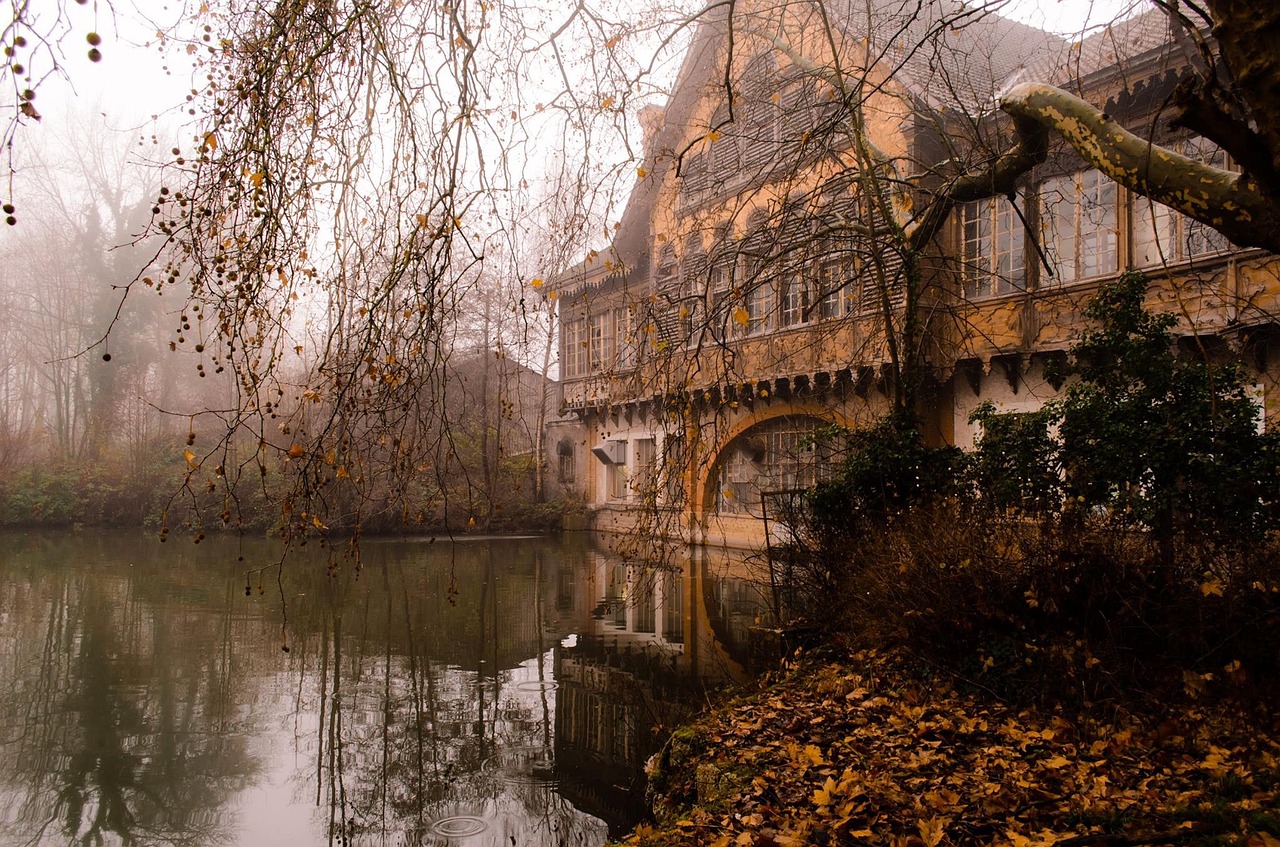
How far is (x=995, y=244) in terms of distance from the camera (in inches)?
513

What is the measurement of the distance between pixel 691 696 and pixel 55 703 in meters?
5.96

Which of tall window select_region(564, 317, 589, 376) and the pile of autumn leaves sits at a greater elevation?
tall window select_region(564, 317, 589, 376)


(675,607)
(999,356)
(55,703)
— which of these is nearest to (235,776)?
(55,703)

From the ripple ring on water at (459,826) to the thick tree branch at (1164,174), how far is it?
5283 millimetres

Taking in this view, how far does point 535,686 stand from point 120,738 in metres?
3.62

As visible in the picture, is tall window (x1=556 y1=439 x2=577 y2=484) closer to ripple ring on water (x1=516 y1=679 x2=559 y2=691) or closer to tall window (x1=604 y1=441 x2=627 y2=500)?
tall window (x1=604 y1=441 x2=627 y2=500)

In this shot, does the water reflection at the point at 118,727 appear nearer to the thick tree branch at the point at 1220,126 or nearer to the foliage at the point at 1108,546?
the foliage at the point at 1108,546

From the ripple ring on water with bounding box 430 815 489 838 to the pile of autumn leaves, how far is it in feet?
3.90

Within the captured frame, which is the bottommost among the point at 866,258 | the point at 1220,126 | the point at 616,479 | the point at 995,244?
the point at 616,479

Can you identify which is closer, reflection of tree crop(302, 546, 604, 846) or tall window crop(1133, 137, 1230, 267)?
reflection of tree crop(302, 546, 604, 846)

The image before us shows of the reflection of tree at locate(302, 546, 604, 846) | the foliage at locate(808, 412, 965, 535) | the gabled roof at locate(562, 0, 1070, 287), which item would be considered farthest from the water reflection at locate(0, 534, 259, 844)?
the gabled roof at locate(562, 0, 1070, 287)

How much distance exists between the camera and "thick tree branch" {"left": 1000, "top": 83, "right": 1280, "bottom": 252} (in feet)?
12.1

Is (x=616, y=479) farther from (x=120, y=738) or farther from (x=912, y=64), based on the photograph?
(x=120, y=738)

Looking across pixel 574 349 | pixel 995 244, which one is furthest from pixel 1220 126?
pixel 574 349
